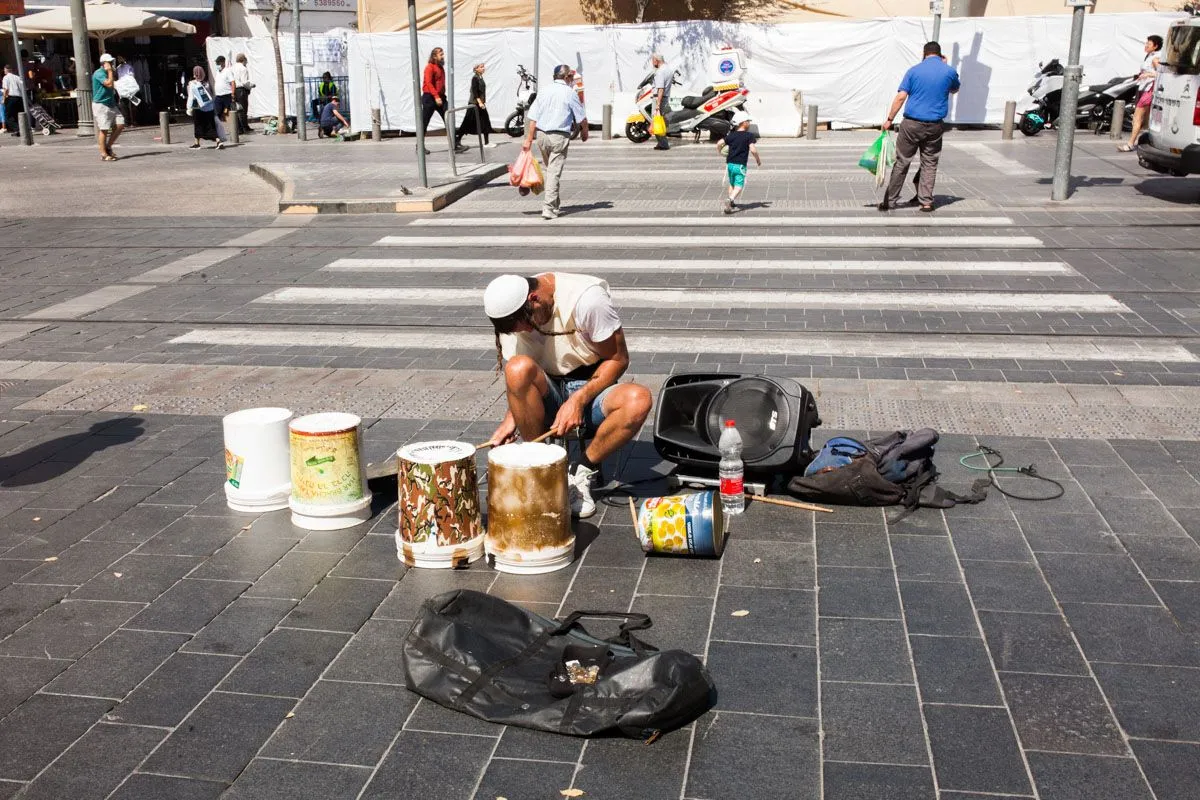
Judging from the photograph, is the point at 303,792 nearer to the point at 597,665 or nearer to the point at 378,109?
the point at 597,665

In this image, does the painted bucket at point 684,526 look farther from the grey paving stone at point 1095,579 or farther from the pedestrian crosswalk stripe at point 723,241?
the pedestrian crosswalk stripe at point 723,241

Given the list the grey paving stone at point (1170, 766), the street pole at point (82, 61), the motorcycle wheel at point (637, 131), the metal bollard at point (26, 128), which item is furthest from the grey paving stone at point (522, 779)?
the metal bollard at point (26, 128)

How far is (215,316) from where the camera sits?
1006 centimetres

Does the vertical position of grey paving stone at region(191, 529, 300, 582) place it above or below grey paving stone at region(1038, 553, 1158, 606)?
below

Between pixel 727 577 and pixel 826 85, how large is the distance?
24318 millimetres

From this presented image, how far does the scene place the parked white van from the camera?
13953mm

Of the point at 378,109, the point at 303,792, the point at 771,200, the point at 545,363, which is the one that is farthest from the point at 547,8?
the point at 303,792

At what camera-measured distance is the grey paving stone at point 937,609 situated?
441cm

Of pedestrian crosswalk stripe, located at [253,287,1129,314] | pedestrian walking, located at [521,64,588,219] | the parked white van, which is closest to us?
pedestrian crosswalk stripe, located at [253,287,1129,314]

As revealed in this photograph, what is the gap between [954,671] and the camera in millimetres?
4094

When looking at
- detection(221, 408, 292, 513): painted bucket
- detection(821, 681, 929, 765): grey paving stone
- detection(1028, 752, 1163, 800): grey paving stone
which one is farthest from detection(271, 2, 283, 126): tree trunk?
detection(1028, 752, 1163, 800): grey paving stone

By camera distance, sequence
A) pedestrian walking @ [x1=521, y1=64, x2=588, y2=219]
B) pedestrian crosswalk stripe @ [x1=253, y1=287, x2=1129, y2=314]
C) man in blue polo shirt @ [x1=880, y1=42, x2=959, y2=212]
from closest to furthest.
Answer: pedestrian crosswalk stripe @ [x1=253, y1=287, x2=1129, y2=314] < man in blue polo shirt @ [x1=880, y1=42, x2=959, y2=212] < pedestrian walking @ [x1=521, y1=64, x2=588, y2=219]

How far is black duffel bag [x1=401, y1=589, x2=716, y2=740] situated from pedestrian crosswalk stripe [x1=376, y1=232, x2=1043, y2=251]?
8787mm

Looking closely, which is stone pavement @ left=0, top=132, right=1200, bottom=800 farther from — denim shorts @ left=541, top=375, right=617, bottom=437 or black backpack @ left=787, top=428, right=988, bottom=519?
denim shorts @ left=541, top=375, right=617, bottom=437
